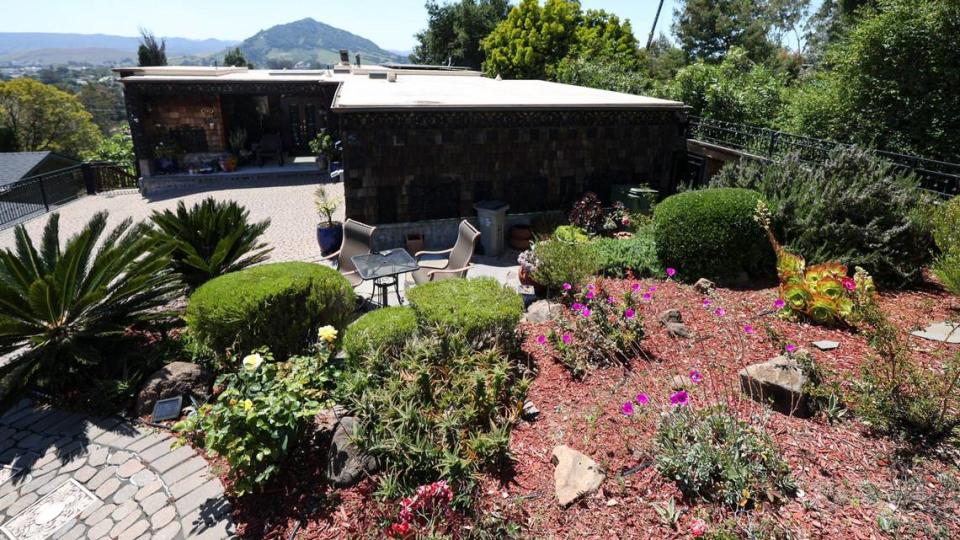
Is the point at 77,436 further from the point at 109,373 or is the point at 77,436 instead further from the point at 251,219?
the point at 251,219

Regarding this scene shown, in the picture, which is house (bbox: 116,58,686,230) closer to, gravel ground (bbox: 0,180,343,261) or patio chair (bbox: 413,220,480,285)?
gravel ground (bbox: 0,180,343,261)

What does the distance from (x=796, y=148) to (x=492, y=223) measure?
18.3ft

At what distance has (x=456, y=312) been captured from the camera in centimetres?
486

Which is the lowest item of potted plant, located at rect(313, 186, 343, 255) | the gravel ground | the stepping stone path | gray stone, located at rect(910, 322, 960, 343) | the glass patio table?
the gravel ground

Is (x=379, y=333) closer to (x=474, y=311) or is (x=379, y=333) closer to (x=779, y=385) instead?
(x=474, y=311)

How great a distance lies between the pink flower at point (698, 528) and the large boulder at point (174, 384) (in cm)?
443

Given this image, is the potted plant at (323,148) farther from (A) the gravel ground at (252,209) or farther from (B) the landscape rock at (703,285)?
(B) the landscape rock at (703,285)

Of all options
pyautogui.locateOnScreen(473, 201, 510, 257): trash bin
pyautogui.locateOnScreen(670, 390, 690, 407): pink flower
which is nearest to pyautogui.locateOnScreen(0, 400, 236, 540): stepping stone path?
pyautogui.locateOnScreen(670, 390, 690, 407): pink flower

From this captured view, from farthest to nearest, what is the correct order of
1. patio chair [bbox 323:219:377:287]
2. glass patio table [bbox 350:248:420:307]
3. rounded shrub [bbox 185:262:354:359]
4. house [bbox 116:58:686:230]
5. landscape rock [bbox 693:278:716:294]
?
house [bbox 116:58:686:230] < patio chair [bbox 323:219:377:287] < glass patio table [bbox 350:248:420:307] < landscape rock [bbox 693:278:716:294] < rounded shrub [bbox 185:262:354:359]

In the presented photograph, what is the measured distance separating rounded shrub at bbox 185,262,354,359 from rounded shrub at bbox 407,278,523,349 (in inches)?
36.5

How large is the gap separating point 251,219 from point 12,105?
35.8 m

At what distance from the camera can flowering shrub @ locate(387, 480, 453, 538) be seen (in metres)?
3.10

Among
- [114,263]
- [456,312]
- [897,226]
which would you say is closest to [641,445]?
[456,312]

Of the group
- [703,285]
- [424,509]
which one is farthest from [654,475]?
[703,285]
